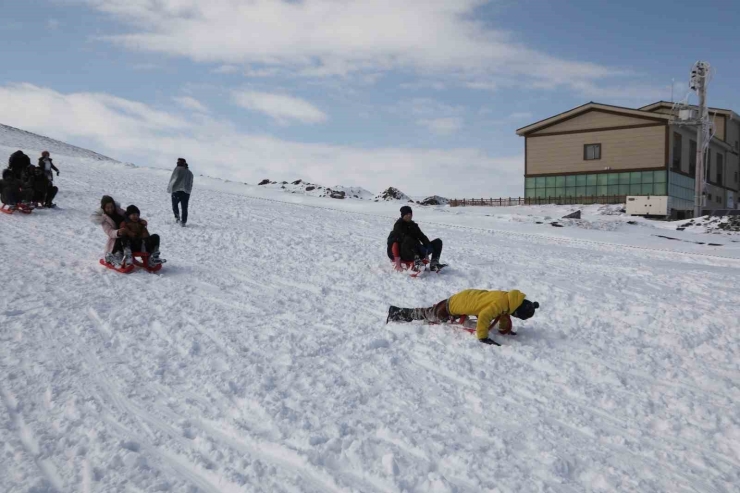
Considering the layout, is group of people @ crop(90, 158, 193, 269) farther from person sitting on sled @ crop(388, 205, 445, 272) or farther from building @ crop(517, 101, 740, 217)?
building @ crop(517, 101, 740, 217)

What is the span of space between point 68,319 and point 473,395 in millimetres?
4579

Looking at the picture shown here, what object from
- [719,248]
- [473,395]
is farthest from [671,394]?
[719,248]

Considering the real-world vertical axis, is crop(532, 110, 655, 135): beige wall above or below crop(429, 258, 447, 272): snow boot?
above

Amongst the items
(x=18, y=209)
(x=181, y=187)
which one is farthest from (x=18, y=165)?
(x=181, y=187)

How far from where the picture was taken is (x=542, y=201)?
39.2 m

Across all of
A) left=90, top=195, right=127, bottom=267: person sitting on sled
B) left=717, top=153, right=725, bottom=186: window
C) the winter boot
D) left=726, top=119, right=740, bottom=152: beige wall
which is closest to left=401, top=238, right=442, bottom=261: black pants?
the winter boot

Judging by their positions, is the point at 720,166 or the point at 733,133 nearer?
the point at 720,166

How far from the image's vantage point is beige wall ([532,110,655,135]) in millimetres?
36469

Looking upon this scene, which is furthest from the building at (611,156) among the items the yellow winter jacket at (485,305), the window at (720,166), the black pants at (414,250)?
the yellow winter jacket at (485,305)

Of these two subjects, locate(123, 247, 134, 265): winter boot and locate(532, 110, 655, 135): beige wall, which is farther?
locate(532, 110, 655, 135): beige wall

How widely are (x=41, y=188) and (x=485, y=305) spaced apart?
500 inches

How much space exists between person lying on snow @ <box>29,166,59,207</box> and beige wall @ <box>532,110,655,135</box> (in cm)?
3259

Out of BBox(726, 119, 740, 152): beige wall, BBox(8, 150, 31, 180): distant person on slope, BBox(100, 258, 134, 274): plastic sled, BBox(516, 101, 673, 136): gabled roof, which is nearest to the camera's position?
BBox(100, 258, 134, 274): plastic sled

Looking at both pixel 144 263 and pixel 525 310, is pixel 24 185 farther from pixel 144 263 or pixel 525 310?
pixel 525 310
